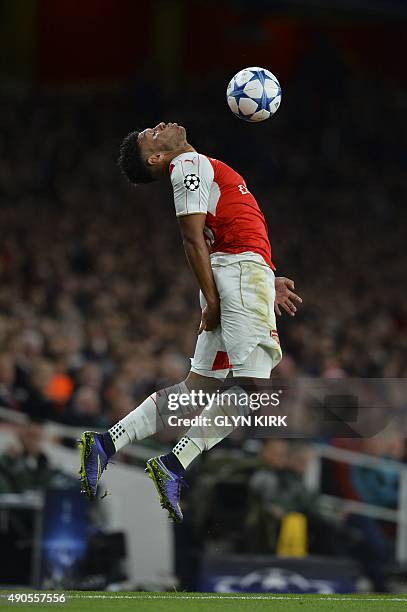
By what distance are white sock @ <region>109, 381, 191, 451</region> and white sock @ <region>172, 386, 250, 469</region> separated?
0.75 feet

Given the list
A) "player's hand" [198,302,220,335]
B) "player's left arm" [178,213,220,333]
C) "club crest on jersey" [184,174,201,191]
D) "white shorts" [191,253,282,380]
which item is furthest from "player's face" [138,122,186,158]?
"player's hand" [198,302,220,335]

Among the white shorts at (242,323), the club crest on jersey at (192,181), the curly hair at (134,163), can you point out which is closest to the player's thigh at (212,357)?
the white shorts at (242,323)

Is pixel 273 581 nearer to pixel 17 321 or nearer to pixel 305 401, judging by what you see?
pixel 305 401

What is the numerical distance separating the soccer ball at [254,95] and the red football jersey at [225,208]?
1.46 ft

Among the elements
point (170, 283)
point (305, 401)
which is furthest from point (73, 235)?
point (305, 401)

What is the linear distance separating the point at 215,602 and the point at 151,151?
2812mm

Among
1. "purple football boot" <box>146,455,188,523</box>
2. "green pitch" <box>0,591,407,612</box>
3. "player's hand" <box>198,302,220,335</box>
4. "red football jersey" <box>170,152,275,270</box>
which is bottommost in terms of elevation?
"green pitch" <box>0,591,407,612</box>

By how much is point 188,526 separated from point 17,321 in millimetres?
3561

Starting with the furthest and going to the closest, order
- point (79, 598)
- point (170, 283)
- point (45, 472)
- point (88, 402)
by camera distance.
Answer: point (170, 283) < point (88, 402) < point (45, 472) < point (79, 598)

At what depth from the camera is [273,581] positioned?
1027 centimetres

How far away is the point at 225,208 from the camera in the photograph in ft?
25.6

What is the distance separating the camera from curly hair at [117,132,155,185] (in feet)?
26.1

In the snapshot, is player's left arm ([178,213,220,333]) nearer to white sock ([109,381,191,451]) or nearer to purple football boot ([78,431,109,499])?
white sock ([109,381,191,451])

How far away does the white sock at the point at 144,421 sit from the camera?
7.72m
